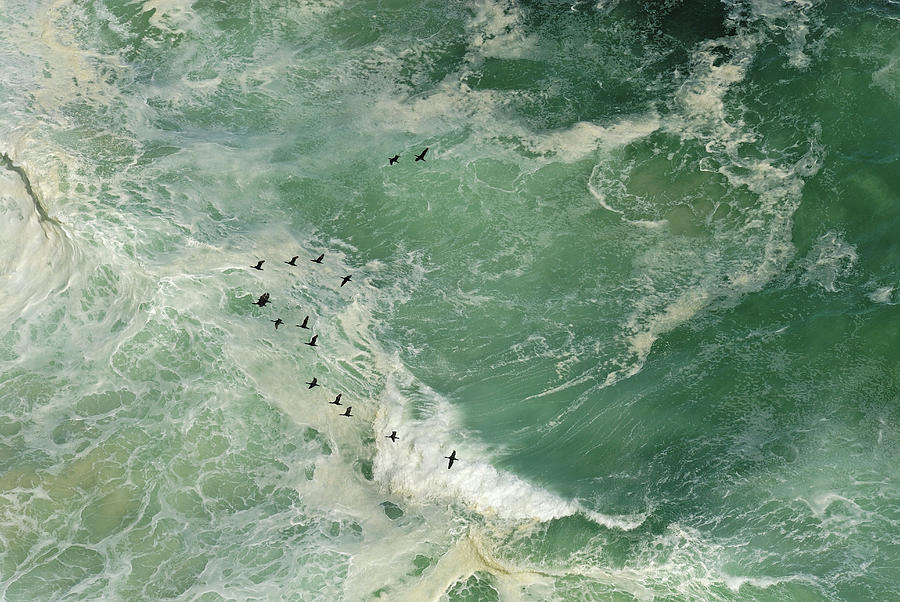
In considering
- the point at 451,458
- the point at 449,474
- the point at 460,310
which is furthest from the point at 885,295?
the point at 451,458

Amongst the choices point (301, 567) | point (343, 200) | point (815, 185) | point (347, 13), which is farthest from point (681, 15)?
point (301, 567)

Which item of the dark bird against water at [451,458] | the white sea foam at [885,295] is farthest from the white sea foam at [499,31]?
the dark bird against water at [451,458]

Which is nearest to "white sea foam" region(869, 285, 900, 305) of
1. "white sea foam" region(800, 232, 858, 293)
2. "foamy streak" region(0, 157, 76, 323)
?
"white sea foam" region(800, 232, 858, 293)

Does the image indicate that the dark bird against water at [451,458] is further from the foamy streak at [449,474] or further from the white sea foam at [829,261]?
the white sea foam at [829,261]

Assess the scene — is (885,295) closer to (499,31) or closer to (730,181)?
(730,181)

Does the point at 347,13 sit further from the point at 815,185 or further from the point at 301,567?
the point at 301,567
